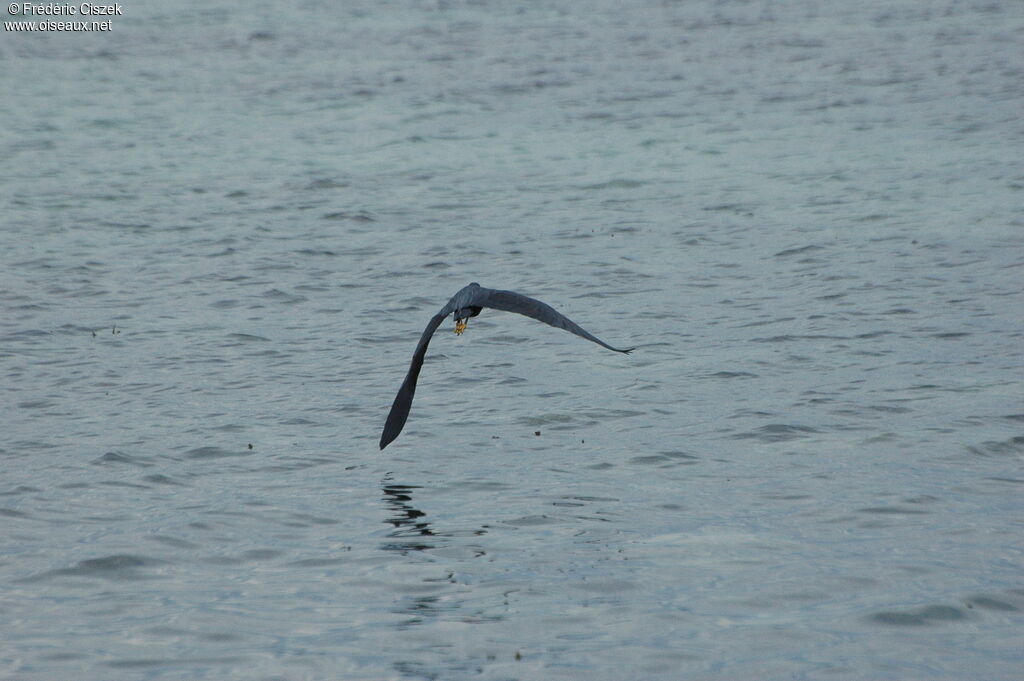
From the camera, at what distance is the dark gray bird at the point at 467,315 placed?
380 inches

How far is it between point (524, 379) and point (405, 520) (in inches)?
143

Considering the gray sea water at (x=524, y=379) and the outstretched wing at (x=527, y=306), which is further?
the outstretched wing at (x=527, y=306)

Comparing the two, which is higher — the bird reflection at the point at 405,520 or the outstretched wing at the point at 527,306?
the outstretched wing at the point at 527,306

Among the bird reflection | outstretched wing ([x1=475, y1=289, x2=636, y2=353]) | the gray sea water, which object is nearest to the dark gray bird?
outstretched wing ([x1=475, y1=289, x2=636, y2=353])

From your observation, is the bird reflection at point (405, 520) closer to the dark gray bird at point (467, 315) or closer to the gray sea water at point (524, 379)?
the gray sea water at point (524, 379)

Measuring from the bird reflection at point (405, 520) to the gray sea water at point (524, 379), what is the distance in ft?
0.14

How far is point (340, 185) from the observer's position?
22047 millimetres

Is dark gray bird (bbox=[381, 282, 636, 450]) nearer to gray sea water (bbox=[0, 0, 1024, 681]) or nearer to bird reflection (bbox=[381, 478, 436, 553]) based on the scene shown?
bird reflection (bbox=[381, 478, 436, 553])

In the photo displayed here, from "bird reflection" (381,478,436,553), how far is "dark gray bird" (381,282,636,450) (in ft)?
1.55

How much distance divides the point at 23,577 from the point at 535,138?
1650 cm

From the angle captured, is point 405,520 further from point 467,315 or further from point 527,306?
point 527,306

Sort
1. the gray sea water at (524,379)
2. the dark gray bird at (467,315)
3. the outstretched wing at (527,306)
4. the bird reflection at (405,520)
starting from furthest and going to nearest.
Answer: the bird reflection at (405,520), the dark gray bird at (467,315), the outstretched wing at (527,306), the gray sea water at (524,379)

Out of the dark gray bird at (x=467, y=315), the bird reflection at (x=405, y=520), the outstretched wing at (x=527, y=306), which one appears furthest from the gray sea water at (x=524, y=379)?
the outstretched wing at (x=527, y=306)

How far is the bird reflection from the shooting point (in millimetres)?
9773
